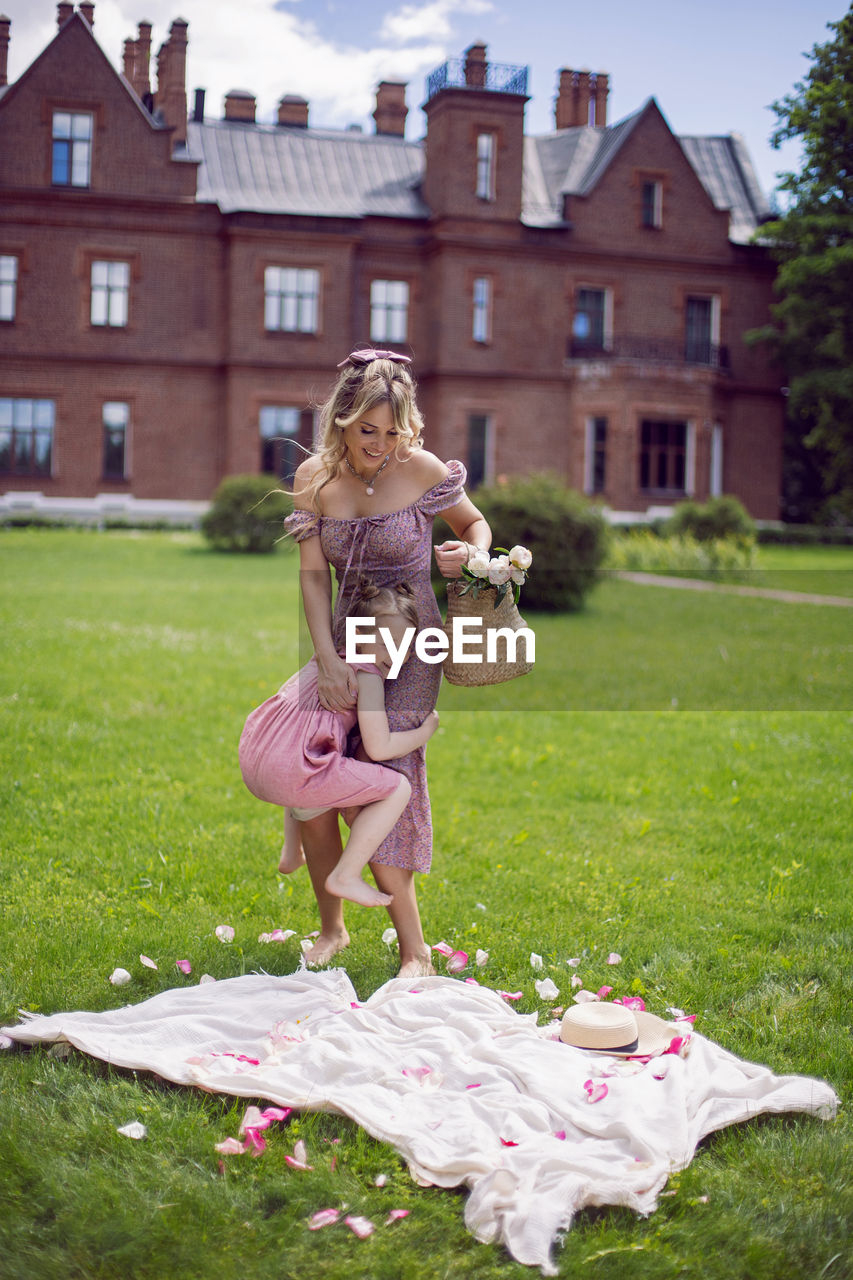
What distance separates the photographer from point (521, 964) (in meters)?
4.28

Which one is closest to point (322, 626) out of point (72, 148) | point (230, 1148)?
point (230, 1148)

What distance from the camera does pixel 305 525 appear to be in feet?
13.0

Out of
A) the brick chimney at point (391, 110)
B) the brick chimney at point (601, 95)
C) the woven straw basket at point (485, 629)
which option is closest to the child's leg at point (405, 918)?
the woven straw basket at point (485, 629)

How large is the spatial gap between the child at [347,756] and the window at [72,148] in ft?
90.1

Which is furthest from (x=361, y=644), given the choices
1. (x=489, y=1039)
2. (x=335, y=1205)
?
(x=335, y=1205)

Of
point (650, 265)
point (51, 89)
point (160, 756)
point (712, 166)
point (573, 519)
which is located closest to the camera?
point (160, 756)

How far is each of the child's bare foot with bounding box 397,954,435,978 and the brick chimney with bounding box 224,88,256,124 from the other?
3071 centimetres

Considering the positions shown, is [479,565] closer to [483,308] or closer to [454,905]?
[454,905]

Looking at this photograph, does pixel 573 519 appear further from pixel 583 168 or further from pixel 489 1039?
pixel 583 168

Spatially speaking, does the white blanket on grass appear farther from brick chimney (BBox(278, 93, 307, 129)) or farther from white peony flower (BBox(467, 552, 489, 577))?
brick chimney (BBox(278, 93, 307, 129))

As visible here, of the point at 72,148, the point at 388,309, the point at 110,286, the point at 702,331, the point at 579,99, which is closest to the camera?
the point at 72,148

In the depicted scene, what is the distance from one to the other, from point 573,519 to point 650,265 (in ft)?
59.1

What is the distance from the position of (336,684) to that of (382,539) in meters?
0.50

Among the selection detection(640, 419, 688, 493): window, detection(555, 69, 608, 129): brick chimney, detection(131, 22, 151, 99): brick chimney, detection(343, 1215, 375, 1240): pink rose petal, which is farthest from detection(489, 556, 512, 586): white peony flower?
detection(555, 69, 608, 129): brick chimney
